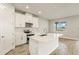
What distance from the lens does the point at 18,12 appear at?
7.39ft

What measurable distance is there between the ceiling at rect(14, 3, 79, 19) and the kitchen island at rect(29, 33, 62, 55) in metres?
0.50

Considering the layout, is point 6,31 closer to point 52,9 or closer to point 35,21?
point 35,21

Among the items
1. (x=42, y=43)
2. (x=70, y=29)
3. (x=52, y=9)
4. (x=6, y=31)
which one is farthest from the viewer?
(x=6, y=31)

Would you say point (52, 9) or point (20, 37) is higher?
point (52, 9)

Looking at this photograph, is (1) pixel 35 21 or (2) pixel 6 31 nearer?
(1) pixel 35 21

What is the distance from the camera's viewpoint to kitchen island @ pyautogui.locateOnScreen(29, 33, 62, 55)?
217 centimetres

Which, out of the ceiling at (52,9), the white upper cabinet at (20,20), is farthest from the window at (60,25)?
the white upper cabinet at (20,20)

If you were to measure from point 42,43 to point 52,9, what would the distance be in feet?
2.68

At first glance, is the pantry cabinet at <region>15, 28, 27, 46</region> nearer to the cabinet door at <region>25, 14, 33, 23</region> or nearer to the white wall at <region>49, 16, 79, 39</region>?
the cabinet door at <region>25, 14, 33, 23</region>

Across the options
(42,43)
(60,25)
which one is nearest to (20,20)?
(42,43)

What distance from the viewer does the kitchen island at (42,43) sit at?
2.17 metres

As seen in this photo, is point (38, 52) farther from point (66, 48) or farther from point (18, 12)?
point (18, 12)

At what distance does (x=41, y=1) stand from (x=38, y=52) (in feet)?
3.61

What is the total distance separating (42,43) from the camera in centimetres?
228
